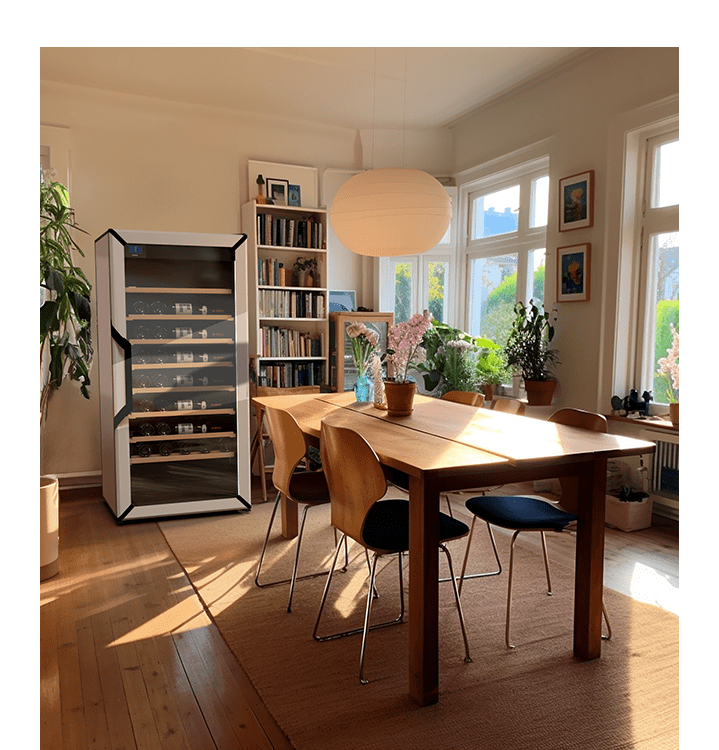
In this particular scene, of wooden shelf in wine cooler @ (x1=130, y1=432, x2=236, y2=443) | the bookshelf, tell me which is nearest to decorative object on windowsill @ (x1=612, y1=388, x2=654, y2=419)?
the bookshelf

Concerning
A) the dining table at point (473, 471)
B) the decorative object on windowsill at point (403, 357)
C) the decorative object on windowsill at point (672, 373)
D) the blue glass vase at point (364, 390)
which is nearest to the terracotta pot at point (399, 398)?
the decorative object on windowsill at point (403, 357)

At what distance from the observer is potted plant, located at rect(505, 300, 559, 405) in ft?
16.3

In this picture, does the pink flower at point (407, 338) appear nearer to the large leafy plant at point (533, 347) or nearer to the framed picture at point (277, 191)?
the large leafy plant at point (533, 347)

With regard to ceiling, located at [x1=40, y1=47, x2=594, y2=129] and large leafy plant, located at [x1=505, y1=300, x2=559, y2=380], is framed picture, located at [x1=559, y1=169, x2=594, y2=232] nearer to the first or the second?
large leafy plant, located at [x1=505, y1=300, x2=559, y2=380]

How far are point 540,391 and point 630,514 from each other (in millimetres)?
1130


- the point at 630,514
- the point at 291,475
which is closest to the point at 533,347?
the point at 630,514

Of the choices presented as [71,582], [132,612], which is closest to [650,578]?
[132,612]

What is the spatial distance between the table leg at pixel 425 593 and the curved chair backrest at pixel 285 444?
84 centimetres

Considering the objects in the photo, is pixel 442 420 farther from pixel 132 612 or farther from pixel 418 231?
pixel 132 612

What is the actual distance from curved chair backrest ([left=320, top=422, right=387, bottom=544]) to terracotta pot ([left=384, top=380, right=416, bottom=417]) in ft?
2.35

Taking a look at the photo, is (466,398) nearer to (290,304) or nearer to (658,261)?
(658,261)

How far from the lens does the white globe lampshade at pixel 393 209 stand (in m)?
3.21

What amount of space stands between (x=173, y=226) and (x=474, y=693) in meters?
4.34

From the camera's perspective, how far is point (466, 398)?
407 cm
